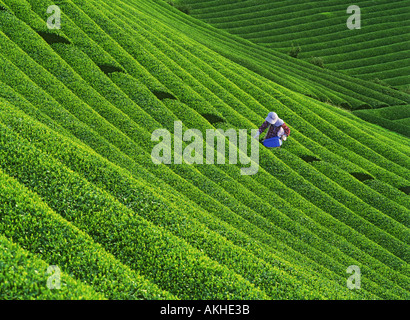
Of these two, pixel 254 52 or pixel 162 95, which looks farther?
pixel 254 52

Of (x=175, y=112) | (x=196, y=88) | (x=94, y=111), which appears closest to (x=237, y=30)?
(x=196, y=88)

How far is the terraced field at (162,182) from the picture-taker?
13.6 m

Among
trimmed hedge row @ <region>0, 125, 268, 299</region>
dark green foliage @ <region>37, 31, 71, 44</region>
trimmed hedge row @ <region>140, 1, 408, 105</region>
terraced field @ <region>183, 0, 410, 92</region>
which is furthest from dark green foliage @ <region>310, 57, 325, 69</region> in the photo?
trimmed hedge row @ <region>0, 125, 268, 299</region>

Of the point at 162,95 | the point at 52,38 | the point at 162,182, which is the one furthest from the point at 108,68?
the point at 162,182

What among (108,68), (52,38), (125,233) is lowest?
(125,233)

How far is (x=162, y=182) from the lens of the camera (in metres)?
22.8

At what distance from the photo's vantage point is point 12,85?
2627 cm

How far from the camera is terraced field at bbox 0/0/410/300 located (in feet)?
44.6

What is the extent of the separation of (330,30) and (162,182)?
267 feet

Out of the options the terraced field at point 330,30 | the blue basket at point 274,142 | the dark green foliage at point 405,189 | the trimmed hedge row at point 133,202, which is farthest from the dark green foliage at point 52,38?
the terraced field at point 330,30

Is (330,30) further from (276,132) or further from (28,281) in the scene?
(28,281)

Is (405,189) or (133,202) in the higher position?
(405,189)

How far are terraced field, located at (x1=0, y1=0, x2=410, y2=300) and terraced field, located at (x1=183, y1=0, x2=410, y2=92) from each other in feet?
114

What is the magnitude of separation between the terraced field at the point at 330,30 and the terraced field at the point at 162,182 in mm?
34662
